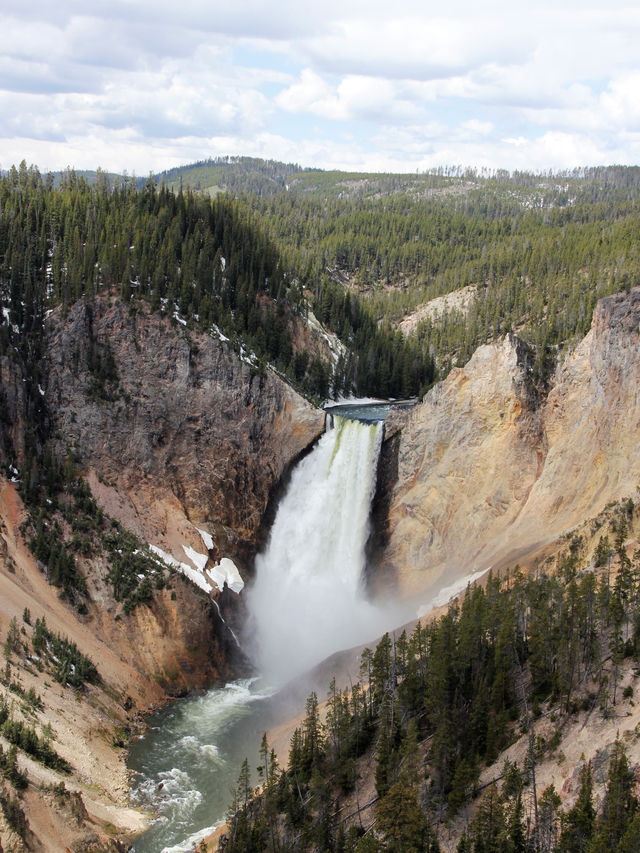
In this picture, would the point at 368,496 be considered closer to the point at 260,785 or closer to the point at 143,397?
the point at 143,397

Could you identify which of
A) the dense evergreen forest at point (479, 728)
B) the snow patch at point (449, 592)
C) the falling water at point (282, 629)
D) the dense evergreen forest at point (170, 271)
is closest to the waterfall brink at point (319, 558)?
the falling water at point (282, 629)

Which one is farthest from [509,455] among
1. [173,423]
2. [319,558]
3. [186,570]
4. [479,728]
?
[173,423]

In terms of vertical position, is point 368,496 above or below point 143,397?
below

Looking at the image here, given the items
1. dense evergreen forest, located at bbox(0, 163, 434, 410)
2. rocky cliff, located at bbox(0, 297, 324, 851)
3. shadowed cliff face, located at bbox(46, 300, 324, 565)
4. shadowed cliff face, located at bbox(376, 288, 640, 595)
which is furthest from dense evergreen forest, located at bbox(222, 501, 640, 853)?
dense evergreen forest, located at bbox(0, 163, 434, 410)

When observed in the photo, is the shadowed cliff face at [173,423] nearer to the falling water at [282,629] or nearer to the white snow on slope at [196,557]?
the white snow on slope at [196,557]

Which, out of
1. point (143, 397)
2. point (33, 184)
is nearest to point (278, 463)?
point (143, 397)

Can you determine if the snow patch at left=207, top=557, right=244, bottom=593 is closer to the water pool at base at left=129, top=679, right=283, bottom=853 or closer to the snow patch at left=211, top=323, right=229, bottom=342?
the water pool at base at left=129, top=679, right=283, bottom=853

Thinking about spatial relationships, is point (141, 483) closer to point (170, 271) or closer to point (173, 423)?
point (173, 423)
